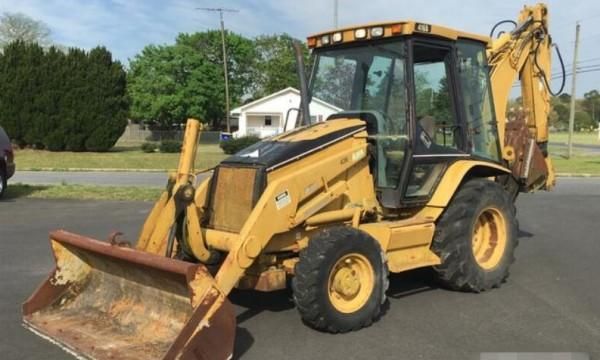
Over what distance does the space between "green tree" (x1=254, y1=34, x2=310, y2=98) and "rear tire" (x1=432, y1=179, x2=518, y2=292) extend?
69.6m

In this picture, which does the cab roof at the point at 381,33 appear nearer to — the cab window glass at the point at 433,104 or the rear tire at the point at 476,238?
the cab window glass at the point at 433,104

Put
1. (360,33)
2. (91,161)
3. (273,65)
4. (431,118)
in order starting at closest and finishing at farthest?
(360,33) → (431,118) → (91,161) → (273,65)

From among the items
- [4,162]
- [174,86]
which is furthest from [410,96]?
[174,86]

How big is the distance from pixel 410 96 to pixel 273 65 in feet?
243

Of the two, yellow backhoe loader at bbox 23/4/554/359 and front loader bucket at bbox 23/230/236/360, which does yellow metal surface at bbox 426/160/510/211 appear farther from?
front loader bucket at bbox 23/230/236/360

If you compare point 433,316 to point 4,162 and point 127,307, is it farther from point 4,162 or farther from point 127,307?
point 4,162

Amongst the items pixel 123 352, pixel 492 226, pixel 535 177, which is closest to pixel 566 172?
pixel 535 177

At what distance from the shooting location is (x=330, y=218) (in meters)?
6.07

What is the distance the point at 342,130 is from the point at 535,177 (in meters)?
3.63

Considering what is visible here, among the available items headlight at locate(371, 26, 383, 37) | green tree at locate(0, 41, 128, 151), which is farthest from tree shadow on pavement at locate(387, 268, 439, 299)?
green tree at locate(0, 41, 128, 151)

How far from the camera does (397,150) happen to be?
6.63m

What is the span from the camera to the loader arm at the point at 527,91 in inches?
328

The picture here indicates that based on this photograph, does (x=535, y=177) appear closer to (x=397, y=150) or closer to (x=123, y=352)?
(x=397, y=150)

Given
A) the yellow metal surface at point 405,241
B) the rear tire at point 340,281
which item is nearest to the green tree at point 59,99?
the yellow metal surface at point 405,241
